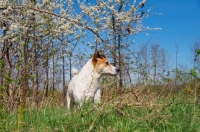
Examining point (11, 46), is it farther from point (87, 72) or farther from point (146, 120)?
point (146, 120)

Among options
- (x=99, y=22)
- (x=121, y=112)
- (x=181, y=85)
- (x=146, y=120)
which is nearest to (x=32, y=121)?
(x=121, y=112)

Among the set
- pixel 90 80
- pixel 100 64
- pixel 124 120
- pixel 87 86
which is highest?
pixel 100 64

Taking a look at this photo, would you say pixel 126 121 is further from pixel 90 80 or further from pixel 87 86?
pixel 90 80

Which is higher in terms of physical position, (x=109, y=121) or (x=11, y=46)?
(x=11, y=46)

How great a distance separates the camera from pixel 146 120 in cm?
337

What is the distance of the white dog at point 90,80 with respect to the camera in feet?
21.3

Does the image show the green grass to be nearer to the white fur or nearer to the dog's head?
the white fur

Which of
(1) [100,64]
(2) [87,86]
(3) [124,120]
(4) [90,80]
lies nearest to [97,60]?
(1) [100,64]

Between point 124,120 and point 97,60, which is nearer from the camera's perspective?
point 124,120

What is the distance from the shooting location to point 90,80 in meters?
6.70

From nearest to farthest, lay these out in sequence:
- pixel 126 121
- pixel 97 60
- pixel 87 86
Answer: pixel 126 121
pixel 87 86
pixel 97 60

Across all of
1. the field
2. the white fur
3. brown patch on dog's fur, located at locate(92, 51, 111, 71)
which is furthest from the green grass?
brown patch on dog's fur, located at locate(92, 51, 111, 71)

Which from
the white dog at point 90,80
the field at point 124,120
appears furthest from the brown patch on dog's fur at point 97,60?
the field at point 124,120

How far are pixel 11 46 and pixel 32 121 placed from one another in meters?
5.89
